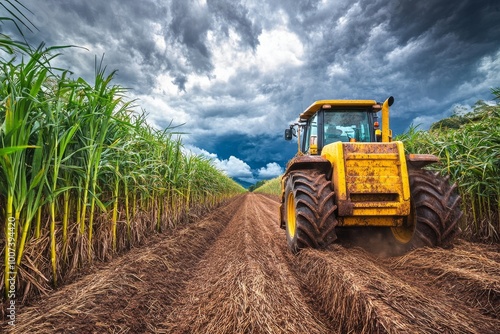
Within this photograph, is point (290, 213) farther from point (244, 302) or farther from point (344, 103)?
point (244, 302)

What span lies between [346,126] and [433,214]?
2079mm

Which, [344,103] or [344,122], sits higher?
[344,103]

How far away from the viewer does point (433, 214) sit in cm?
323

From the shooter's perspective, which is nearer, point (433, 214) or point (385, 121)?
point (433, 214)

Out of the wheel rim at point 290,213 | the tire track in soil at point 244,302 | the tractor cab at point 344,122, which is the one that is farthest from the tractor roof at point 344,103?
the tire track in soil at point 244,302

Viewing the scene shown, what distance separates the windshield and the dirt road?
200 cm

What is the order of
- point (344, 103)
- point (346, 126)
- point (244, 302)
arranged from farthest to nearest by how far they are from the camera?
1. point (346, 126)
2. point (344, 103)
3. point (244, 302)

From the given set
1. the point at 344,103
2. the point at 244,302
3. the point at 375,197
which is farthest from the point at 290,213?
the point at 244,302

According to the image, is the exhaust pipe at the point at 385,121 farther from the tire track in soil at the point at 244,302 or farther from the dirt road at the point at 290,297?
the tire track in soil at the point at 244,302

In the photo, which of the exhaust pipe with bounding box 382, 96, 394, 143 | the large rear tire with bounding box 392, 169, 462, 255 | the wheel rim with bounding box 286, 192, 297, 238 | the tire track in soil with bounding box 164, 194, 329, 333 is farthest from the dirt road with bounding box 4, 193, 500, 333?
the exhaust pipe with bounding box 382, 96, 394, 143

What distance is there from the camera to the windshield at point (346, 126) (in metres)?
4.69

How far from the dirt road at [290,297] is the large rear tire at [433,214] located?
0.18 metres

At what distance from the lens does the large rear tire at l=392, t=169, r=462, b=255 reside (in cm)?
322

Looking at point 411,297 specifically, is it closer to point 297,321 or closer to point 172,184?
point 297,321
